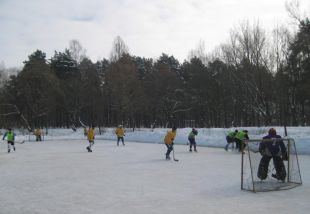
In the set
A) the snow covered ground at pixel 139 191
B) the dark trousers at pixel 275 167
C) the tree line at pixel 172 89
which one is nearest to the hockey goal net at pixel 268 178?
the dark trousers at pixel 275 167

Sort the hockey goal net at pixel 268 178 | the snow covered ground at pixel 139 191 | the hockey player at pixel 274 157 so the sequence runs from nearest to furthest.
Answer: the snow covered ground at pixel 139 191 → the hockey goal net at pixel 268 178 → the hockey player at pixel 274 157

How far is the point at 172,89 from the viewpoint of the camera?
193ft

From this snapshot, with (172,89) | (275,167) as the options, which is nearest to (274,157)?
(275,167)

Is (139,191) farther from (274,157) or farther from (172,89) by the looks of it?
(172,89)

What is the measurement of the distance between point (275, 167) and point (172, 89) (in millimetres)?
48233

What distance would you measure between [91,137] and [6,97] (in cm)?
3988

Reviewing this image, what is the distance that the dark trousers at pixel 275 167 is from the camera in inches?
425

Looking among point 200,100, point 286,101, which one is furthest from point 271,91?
point 200,100

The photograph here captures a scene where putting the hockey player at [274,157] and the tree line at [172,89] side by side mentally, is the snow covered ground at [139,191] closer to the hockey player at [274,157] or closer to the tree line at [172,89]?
the hockey player at [274,157]

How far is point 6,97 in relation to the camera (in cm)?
6109

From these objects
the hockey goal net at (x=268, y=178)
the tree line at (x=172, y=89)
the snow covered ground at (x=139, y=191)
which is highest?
the tree line at (x=172, y=89)

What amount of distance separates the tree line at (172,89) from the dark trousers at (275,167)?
95.2ft

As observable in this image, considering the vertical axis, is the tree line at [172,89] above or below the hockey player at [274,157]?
above

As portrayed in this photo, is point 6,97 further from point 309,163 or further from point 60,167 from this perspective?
point 309,163
